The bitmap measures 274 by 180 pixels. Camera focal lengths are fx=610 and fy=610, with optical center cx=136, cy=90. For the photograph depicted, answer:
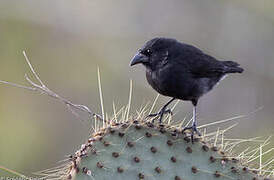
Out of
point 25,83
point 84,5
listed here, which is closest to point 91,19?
→ point 84,5

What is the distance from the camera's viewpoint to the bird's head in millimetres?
4848

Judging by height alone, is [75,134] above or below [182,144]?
below

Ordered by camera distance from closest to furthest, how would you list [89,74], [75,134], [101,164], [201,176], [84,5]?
[101,164], [201,176], [75,134], [89,74], [84,5]

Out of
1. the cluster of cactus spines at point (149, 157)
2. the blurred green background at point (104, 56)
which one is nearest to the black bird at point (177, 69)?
the cluster of cactus spines at point (149, 157)

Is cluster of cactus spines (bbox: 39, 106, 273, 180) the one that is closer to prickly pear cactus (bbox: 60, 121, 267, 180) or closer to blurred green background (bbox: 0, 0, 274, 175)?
prickly pear cactus (bbox: 60, 121, 267, 180)

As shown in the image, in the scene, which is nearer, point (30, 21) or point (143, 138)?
point (143, 138)

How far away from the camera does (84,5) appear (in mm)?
12477

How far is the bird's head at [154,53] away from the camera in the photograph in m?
4.85

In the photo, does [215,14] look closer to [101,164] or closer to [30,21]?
[30,21]

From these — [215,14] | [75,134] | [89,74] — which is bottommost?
[75,134]

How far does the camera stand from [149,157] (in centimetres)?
339

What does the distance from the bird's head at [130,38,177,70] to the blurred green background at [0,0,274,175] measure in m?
4.42

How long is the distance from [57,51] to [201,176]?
8959mm

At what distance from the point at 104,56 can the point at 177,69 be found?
689cm
